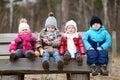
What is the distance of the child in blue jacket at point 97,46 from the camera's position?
4746 millimetres

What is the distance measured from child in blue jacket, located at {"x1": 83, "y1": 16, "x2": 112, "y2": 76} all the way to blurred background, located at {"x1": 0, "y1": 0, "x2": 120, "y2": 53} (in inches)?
603

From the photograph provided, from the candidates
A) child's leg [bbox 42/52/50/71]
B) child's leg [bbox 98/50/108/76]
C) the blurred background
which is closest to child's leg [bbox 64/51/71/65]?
child's leg [bbox 42/52/50/71]

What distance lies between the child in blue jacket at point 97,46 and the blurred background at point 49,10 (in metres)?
15.3

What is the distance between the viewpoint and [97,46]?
5.00m

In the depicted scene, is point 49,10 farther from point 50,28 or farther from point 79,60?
point 79,60

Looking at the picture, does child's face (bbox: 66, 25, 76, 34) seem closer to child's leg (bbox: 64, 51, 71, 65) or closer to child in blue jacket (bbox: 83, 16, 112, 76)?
child in blue jacket (bbox: 83, 16, 112, 76)

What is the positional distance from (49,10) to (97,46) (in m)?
26.7

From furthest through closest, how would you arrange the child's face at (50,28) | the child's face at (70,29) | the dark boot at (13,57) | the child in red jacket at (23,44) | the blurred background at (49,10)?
the blurred background at (49,10)
the child's face at (50,28)
the child's face at (70,29)
the child in red jacket at (23,44)
the dark boot at (13,57)

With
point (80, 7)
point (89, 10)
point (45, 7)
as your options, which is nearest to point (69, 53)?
point (80, 7)

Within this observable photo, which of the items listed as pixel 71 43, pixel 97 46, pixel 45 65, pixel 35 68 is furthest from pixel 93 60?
pixel 35 68

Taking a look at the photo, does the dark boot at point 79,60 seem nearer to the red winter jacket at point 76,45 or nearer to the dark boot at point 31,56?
the red winter jacket at point 76,45

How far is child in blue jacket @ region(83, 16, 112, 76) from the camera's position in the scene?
4.75 meters

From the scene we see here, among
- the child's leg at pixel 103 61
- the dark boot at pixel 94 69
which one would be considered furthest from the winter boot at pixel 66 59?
the child's leg at pixel 103 61

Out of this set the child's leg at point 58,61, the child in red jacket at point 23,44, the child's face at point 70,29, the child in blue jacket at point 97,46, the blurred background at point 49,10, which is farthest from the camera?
the blurred background at point 49,10
